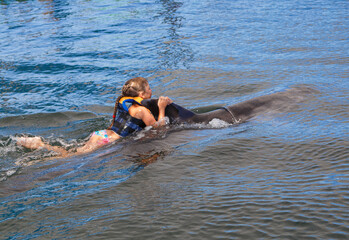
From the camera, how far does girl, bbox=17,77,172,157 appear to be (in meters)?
6.53

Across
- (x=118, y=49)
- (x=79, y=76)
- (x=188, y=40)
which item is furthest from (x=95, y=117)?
(x=188, y=40)

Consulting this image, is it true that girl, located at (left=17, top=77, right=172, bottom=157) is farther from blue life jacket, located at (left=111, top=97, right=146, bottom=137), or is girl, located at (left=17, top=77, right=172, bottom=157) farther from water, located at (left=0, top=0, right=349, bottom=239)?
water, located at (left=0, top=0, right=349, bottom=239)

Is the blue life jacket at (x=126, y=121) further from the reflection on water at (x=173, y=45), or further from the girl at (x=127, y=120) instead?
the reflection on water at (x=173, y=45)

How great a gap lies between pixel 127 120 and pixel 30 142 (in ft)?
5.37

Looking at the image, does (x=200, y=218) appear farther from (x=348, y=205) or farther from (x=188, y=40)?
(x=188, y=40)

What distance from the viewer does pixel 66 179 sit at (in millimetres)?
4848

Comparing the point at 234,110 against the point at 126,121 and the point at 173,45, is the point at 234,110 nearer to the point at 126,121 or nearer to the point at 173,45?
the point at 126,121

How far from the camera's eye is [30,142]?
6.70 meters

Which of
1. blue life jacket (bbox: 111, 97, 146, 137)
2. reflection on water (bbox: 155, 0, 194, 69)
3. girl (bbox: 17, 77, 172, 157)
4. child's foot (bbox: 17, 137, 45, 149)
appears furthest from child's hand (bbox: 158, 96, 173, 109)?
reflection on water (bbox: 155, 0, 194, 69)

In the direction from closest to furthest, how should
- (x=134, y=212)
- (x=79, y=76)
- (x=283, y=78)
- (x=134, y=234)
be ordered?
(x=134, y=234) < (x=134, y=212) < (x=283, y=78) < (x=79, y=76)

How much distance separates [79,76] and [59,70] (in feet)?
3.32

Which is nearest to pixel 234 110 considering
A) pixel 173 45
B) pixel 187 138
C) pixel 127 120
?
pixel 187 138

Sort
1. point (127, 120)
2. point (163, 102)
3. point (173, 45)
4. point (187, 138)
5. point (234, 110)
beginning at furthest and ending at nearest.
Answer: point (173, 45)
point (234, 110)
point (127, 120)
point (163, 102)
point (187, 138)

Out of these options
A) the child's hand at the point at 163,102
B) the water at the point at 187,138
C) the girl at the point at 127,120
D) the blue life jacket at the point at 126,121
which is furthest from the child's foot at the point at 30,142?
the child's hand at the point at 163,102
